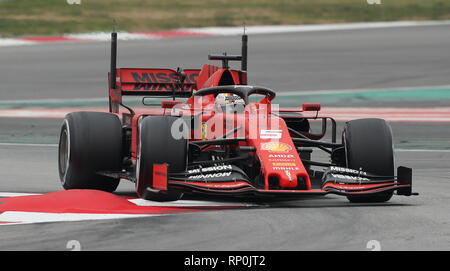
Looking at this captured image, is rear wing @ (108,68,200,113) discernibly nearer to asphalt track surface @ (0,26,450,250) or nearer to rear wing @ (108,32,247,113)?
rear wing @ (108,32,247,113)

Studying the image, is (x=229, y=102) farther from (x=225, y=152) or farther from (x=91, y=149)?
(x=91, y=149)

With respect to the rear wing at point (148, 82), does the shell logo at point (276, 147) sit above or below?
below

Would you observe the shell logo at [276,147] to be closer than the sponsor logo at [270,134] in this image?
Yes

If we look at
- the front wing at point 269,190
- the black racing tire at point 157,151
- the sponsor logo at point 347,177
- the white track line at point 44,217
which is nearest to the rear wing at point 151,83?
the black racing tire at point 157,151

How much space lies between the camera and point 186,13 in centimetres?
2681

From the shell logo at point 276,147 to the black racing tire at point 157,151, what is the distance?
0.74 metres

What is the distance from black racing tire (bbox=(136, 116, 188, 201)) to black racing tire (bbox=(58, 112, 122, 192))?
1191mm

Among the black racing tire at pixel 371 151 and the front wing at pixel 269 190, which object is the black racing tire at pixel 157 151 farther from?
the black racing tire at pixel 371 151

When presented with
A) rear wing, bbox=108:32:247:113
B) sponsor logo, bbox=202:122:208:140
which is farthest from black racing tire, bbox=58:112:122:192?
rear wing, bbox=108:32:247:113

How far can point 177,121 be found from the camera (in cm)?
777

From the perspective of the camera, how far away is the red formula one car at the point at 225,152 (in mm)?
7598
